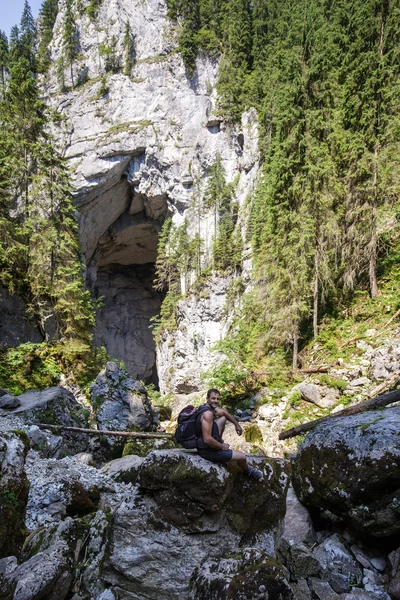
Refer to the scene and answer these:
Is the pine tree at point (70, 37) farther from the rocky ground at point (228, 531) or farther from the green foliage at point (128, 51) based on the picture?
the rocky ground at point (228, 531)

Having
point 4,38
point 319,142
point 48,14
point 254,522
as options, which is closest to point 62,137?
point 4,38

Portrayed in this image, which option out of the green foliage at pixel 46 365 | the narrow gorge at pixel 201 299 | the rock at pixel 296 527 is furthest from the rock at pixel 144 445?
the green foliage at pixel 46 365

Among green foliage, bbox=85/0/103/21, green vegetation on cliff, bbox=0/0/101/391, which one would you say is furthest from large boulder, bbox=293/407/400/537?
green foliage, bbox=85/0/103/21

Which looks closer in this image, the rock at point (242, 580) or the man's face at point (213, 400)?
the rock at point (242, 580)

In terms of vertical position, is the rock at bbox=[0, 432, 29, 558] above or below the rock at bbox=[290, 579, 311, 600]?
above

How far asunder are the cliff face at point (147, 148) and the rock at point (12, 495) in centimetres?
2392

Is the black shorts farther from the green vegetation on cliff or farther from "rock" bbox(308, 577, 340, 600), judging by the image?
the green vegetation on cliff

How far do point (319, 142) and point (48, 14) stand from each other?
48.9m

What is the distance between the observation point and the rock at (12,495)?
361cm

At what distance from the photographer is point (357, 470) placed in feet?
13.3

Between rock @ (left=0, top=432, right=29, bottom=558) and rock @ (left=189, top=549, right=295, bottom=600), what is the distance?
6.71 feet

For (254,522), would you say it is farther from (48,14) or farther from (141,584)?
(48,14)

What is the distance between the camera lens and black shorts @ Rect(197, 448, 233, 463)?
157 inches

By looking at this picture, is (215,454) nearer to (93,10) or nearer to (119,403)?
(119,403)
